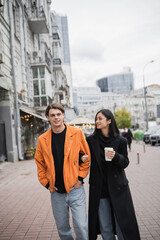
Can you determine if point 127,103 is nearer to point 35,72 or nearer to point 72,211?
point 35,72

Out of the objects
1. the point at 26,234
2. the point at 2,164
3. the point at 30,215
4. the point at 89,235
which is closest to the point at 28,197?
the point at 30,215

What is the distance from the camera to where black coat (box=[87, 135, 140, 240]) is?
254 cm

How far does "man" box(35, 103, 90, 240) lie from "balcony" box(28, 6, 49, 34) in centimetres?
1753

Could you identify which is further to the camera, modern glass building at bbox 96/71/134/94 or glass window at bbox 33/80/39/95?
modern glass building at bbox 96/71/134/94

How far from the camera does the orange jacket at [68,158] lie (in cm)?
254

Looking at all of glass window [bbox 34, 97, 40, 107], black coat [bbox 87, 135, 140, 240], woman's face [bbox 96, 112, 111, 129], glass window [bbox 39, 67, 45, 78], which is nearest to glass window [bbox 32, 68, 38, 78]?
glass window [bbox 39, 67, 45, 78]

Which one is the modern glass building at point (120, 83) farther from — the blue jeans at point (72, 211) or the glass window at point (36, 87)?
the blue jeans at point (72, 211)

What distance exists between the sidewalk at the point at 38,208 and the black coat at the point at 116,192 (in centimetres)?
118

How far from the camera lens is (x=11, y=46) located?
13000mm

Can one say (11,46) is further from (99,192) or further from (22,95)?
(99,192)

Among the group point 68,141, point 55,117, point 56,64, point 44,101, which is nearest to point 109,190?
point 68,141

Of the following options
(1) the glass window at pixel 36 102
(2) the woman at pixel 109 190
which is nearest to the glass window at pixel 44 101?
(1) the glass window at pixel 36 102

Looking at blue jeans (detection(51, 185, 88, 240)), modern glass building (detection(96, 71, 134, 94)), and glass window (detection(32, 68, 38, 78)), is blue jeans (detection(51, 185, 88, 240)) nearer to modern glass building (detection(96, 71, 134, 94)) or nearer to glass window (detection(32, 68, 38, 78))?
glass window (detection(32, 68, 38, 78))

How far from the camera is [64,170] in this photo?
2541 mm
